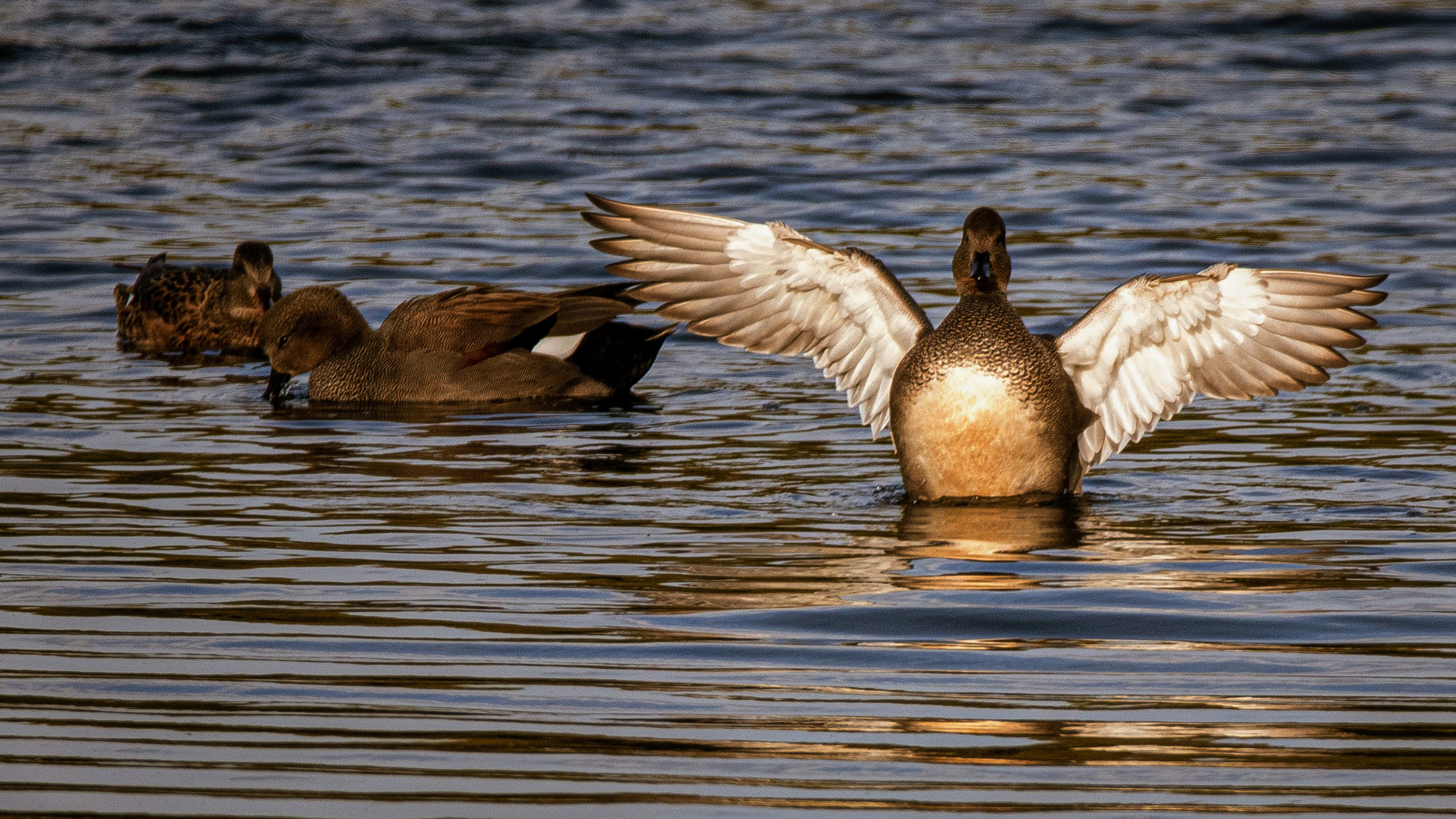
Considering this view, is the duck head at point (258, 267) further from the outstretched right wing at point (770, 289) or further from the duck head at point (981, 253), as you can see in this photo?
the duck head at point (981, 253)

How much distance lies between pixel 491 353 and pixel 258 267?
94.2 inches

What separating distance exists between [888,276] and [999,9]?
18.2 meters

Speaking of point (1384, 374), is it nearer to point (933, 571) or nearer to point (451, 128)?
point (933, 571)

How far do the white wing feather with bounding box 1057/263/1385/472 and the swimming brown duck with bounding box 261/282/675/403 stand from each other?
→ 2.99m

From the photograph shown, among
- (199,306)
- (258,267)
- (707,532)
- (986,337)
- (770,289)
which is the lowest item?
(707,532)

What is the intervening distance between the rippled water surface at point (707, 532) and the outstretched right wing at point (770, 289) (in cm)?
55

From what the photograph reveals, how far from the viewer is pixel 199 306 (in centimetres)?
1173

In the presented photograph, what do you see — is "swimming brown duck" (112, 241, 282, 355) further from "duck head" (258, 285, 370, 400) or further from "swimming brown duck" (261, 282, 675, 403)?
"swimming brown duck" (261, 282, 675, 403)

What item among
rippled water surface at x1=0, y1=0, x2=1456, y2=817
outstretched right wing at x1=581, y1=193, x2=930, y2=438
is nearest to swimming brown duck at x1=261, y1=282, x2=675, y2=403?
rippled water surface at x1=0, y1=0, x2=1456, y2=817

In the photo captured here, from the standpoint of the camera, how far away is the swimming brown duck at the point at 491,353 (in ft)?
32.7

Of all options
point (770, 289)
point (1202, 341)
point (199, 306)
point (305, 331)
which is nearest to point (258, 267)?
point (199, 306)

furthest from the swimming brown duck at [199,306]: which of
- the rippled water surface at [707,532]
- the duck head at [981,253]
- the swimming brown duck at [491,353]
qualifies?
the duck head at [981,253]

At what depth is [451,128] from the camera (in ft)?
61.6

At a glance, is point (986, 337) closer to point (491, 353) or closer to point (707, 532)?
point (707, 532)
